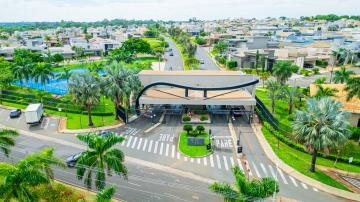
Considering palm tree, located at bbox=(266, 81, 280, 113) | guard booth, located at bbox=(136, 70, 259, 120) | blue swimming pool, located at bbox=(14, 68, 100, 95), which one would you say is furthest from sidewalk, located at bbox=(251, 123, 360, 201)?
blue swimming pool, located at bbox=(14, 68, 100, 95)

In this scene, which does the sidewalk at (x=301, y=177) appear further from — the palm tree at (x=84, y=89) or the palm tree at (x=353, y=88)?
the palm tree at (x=84, y=89)

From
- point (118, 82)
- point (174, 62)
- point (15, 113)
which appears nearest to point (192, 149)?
point (118, 82)

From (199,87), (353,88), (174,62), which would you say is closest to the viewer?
(353,88)

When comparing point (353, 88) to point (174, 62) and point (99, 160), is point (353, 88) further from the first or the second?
point (174, 62)

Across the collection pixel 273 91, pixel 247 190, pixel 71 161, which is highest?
pixel 273 91

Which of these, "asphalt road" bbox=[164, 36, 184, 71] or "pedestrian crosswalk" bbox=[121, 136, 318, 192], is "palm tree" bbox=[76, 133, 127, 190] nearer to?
"pedestrian crosswalk" bbox=[121, 136, 318, 192]

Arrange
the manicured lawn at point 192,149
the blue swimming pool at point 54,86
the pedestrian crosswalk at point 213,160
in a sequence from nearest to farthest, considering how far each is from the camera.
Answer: the pedestrian crosswalk at point 213,160, the manicured lawn at point 192,149, the blue swimming pool at point 54,86

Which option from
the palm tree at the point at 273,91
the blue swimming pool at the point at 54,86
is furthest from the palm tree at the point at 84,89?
the palm tree at the point at 273,91
